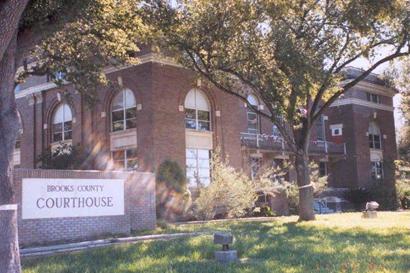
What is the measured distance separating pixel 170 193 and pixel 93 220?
9.91 m

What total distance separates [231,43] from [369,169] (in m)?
27.1

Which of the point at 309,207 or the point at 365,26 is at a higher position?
the point at 365,26

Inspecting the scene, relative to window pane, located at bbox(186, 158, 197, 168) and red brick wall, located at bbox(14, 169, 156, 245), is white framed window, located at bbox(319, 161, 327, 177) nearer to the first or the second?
window pane, located at bbox(186, 158, 197, 168)

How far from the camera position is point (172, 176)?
88.0ft

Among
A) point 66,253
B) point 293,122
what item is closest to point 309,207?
point 293,122

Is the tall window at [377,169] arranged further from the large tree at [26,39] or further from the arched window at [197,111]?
the large tree at [26,39]

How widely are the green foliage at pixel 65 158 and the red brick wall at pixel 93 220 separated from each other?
12608mm

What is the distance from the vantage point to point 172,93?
101 feet

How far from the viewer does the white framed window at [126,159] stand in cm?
3050

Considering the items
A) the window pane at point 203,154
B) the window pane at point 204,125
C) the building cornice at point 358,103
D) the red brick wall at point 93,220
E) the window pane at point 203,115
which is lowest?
the red brick wall at point 93,220

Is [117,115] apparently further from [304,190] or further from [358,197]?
[358,197]

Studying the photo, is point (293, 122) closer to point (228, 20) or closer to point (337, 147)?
point (228, 20)

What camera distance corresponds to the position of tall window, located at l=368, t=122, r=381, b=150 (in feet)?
153

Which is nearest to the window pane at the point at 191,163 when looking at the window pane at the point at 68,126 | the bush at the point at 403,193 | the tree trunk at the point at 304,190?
the window pane at the point at 68,126
